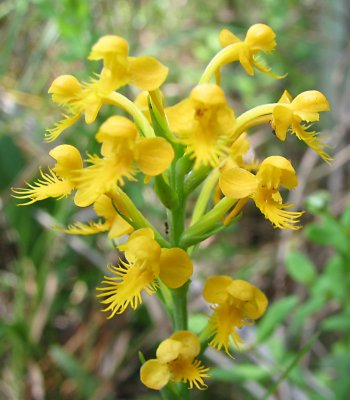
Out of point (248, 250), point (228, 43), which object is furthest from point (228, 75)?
point (228, 43)

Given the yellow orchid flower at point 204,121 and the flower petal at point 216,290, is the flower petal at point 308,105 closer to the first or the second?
the yellow orchid flower at point 204,121

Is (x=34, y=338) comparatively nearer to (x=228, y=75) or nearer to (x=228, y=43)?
(x=228, y=43)

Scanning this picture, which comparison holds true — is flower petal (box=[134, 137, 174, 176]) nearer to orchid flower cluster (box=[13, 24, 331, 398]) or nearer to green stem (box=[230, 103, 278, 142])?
orchid flower cluster (box=[13, 24, 331, 398])

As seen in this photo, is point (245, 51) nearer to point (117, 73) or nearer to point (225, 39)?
point (225, 39)

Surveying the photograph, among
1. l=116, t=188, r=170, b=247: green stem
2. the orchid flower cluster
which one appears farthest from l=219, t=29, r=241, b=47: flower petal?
l=116, t=188, r=170, b=247: green stem

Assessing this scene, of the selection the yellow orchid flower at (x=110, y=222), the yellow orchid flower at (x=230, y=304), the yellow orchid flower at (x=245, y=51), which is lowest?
the yellow orchid flower at (x=230, y=304)

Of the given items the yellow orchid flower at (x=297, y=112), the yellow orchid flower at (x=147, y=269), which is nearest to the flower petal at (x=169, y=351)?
the yellow orchid flower at (x=147, y=269)

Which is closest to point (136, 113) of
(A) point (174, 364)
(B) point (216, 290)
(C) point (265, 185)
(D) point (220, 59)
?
(D) point (220, 59)
